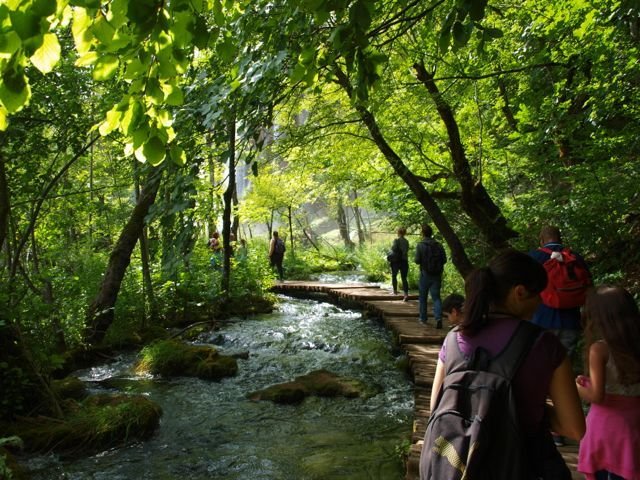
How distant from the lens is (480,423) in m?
1.53

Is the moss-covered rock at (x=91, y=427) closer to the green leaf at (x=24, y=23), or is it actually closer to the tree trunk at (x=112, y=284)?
the tree trunk at (x=112, y=284)

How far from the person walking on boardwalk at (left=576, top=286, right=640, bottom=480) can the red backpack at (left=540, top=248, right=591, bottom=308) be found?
1.66 metres

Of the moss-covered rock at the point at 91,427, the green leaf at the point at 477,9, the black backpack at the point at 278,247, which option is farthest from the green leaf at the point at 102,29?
the black backpack at the point at 278,247

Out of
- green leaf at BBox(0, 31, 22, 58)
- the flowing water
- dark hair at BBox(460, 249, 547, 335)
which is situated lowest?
the flowing water

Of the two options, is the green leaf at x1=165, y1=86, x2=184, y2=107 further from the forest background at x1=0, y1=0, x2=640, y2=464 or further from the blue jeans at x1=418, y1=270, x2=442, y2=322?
the blue jeans at x1=418, y1=270, x2=442, y2=322

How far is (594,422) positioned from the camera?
2316mm

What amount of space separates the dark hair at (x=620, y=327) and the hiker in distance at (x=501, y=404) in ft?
2.61

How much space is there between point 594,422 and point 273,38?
283cm

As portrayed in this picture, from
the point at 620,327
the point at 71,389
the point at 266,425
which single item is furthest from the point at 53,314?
the point at 620,327

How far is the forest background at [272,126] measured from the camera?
175cm

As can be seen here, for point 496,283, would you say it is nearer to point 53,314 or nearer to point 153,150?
point 153,150

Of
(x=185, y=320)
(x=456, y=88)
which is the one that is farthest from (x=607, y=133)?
(x=185, y=320)

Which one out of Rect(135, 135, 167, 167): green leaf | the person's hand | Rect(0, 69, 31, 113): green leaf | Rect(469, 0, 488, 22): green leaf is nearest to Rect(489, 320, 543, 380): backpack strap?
→ the person's hand

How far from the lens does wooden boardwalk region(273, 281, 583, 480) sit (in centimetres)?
387
